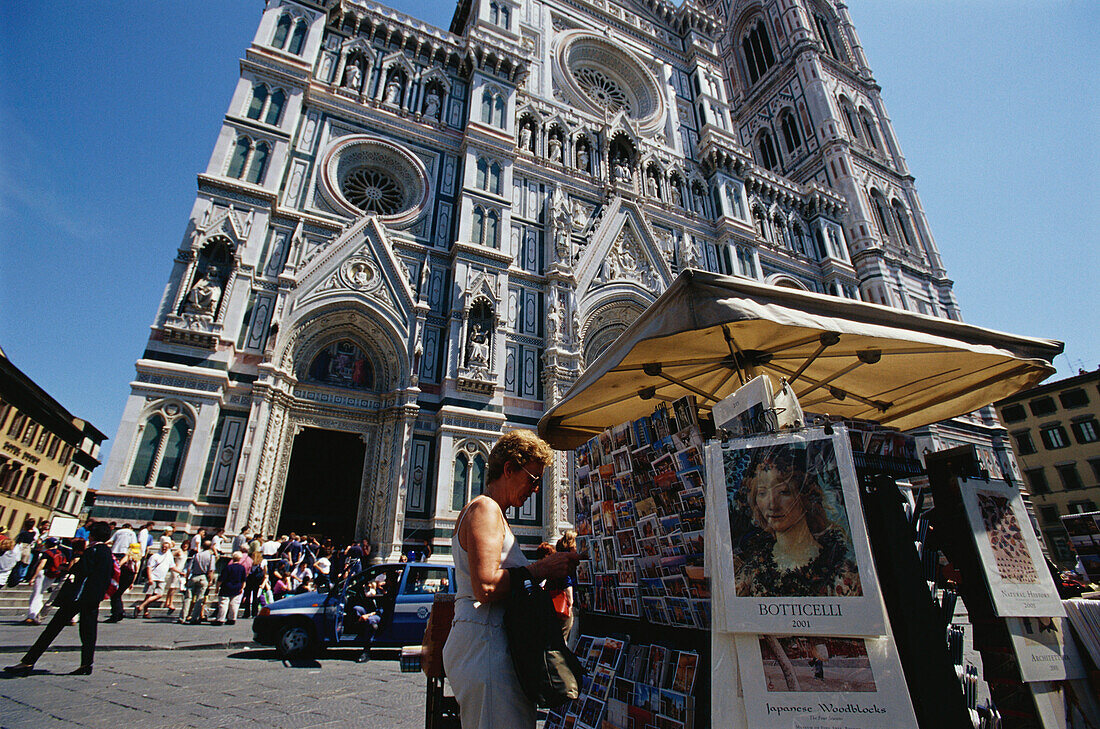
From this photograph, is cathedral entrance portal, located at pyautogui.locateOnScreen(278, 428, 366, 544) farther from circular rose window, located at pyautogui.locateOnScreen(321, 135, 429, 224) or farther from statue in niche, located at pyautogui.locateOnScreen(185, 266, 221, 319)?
circular rose window, located at pyautogui.locateOnScreen(321, 135, 429, 224)

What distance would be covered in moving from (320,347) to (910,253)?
1033 inches

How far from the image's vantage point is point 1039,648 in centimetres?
245

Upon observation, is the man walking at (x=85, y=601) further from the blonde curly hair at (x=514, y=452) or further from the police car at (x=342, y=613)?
the blonde curly hair at (x=514, y=452)

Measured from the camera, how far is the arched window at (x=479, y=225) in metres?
14.8

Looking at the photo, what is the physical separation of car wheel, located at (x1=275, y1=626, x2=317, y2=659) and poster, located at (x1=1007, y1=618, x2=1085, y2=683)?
7.20 metres

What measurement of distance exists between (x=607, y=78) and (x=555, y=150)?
688 centimetres

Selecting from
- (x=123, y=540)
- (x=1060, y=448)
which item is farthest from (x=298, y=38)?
(x=1060, y=448)

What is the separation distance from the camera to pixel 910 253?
82.2 ft

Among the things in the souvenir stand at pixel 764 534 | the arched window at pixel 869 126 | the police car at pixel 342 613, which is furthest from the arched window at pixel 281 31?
the arched window at pixel 869 126

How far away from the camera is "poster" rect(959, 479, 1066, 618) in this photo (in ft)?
7.88

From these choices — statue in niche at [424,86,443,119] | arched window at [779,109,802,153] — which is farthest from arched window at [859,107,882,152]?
statue in niche at [424,86,443,119]

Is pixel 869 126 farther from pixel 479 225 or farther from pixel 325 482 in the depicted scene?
pixel 325 482

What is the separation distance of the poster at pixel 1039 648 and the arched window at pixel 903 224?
28.3 m

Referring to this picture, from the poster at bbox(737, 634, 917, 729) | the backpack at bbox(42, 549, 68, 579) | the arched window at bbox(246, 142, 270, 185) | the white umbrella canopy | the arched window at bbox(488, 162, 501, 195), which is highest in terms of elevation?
the arched window at bbox(488, 162, 501, 195)
